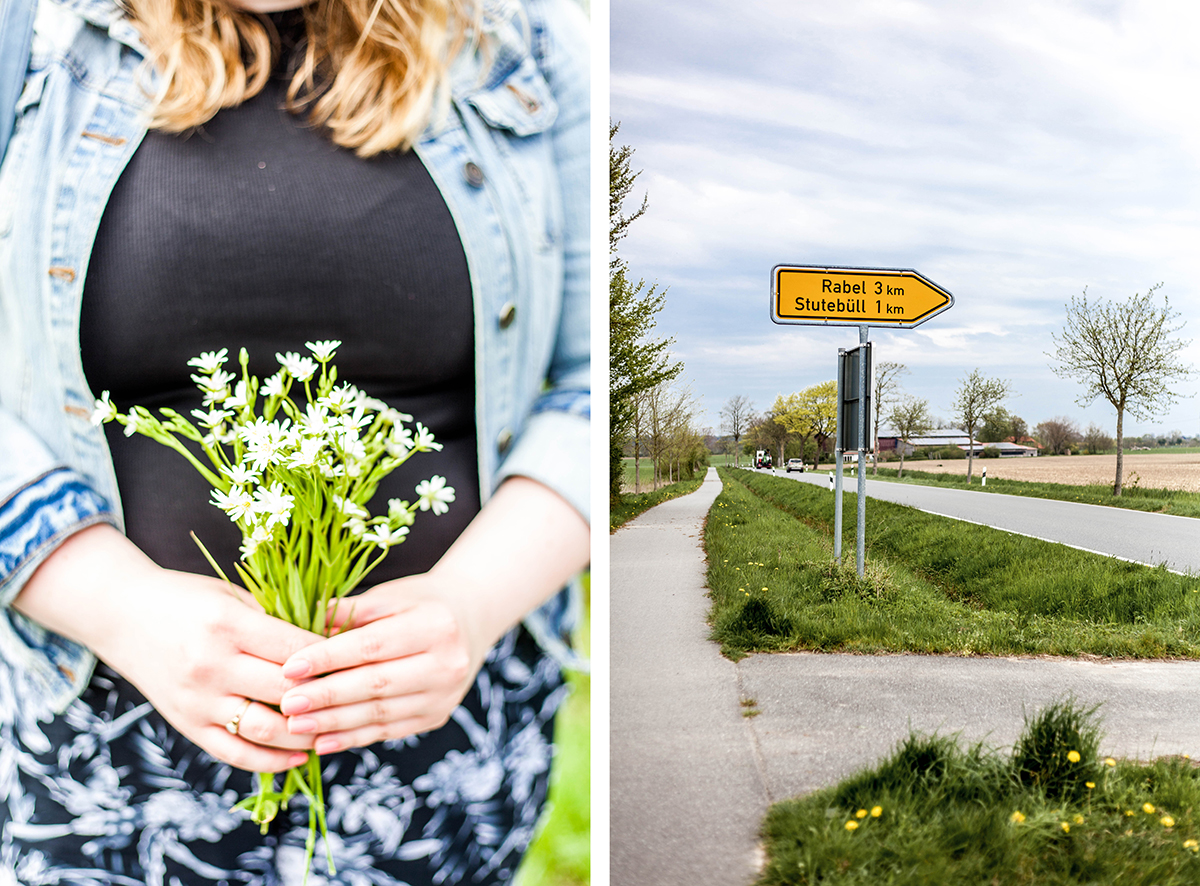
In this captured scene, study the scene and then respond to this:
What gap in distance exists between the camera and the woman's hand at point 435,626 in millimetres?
1189

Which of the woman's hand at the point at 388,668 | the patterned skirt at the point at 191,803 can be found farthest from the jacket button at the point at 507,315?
the patterned skirt at the point at 191,803

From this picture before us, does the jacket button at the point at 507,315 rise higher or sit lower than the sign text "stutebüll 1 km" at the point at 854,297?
lower

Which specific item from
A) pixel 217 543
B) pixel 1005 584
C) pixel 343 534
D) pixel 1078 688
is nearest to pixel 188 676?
pixel 217 543

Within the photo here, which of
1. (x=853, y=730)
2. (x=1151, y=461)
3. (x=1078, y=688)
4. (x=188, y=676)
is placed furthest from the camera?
(x=1151, y=461)

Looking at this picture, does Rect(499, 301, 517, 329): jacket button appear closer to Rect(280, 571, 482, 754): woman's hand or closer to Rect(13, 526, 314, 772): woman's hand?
Rect(280, 571, 482, 754): woman's hand

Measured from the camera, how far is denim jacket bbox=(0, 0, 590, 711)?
1.17 meters

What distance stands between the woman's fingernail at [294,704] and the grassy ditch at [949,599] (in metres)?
1.90

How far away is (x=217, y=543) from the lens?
124 centimetres

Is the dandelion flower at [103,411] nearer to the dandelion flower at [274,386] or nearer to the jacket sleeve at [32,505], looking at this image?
the jacket sleeve at [32,505]

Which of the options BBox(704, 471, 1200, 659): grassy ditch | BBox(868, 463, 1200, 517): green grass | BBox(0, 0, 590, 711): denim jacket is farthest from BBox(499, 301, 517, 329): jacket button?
BBox(868, 463, 1200, 517): green grass

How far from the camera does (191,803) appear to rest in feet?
4.12

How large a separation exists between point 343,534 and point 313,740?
1.19 feet

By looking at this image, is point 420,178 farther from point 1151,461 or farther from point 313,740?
point 1151,461

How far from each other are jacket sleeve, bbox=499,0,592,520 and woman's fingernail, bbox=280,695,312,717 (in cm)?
52
